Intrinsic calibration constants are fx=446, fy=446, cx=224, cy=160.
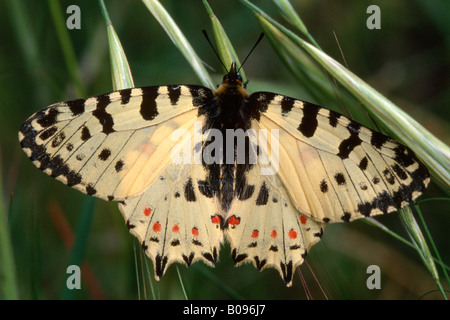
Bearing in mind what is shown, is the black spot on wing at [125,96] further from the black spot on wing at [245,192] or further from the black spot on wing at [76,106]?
the black spot on wing at [245,192]

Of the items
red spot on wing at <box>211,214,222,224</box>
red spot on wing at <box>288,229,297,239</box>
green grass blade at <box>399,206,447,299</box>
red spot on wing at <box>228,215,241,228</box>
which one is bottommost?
green grass blade at <box>399,206,447,299</box>

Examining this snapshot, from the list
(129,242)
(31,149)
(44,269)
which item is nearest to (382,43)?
(129,242)

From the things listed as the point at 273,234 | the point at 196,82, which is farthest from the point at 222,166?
the point at 196,82

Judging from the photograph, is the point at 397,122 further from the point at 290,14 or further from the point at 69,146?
the point at 69,146

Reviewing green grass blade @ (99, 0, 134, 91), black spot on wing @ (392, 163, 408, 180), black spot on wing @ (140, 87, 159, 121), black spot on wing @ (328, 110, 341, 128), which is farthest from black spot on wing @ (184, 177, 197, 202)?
black spot on wing @ (392, 163, 408, 180)

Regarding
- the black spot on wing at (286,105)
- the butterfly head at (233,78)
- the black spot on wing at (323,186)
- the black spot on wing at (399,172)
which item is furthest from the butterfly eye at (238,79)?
the black spot on wing at (399,172)

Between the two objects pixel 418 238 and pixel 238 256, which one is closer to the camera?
pixel 418 238

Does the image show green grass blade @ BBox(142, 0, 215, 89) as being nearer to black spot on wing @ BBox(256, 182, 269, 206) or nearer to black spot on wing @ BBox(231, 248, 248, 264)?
black spot on wing @ BBox(256, 182, 269, 206)

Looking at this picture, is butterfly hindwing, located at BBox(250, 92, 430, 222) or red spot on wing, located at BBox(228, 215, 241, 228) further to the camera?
red spot on wing, located at BBox(228, 215, 241, 228)
